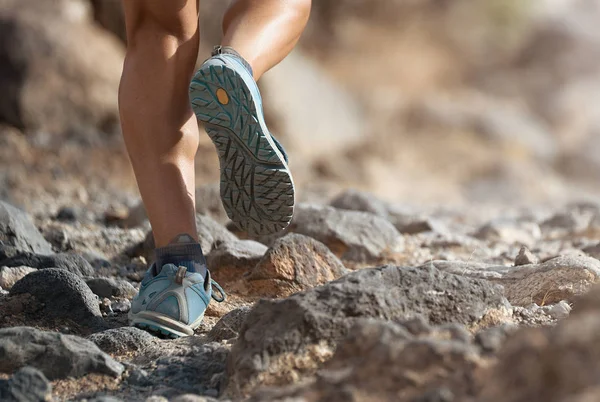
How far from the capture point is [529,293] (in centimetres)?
256

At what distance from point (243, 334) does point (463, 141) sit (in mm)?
10311

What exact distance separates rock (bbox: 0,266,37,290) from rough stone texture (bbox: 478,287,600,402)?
189cm

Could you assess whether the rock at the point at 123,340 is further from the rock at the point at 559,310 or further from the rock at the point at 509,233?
the rock at the point at 509,233

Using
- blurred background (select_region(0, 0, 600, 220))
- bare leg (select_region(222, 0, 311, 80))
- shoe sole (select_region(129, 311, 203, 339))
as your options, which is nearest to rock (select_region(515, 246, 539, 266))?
bare leg (select_region(222, 0, 311, 80))

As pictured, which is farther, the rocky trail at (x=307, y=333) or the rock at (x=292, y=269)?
the rock at (x=292, y=269)

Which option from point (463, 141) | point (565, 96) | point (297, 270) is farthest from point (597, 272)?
point (565, 96)

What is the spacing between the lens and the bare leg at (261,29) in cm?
233

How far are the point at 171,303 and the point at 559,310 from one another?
1010 millimetres

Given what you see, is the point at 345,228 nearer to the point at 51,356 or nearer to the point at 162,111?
the point at 162,111

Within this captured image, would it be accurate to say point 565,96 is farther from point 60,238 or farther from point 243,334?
point 243,334

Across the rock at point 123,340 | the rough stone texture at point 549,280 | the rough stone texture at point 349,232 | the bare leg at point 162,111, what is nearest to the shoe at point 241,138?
the bare leg at point 162,111

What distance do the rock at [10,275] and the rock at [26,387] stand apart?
1174 mm

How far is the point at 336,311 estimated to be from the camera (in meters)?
1.82

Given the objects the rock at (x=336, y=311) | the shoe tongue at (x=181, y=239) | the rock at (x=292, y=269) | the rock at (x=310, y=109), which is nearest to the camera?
the rock at (x=336, y=311)
